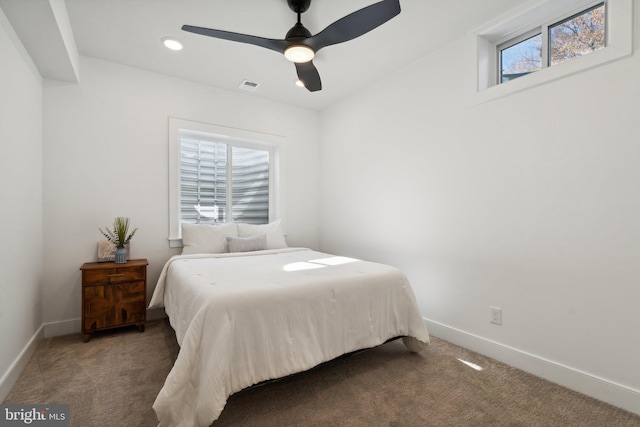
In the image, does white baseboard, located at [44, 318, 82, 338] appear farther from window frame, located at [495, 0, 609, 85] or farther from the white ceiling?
window frame, located at [495, 0, 609, 85]

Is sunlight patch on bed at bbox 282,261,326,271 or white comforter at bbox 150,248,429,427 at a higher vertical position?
sunlight patch on bed at bbox 282,261,326,271

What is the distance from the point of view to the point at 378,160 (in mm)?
3445

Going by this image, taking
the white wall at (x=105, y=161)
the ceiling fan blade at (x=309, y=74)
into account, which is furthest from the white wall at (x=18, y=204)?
the ceiling fan blade at (x=309, y=74)

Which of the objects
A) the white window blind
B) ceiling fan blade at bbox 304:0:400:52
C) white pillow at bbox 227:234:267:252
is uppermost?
ceiling fan blade at bbox 304:0:400:52

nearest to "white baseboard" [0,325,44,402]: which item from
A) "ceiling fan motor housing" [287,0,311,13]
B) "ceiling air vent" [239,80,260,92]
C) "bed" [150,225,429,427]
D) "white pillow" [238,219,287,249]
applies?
"bed" [150,225,429,427]

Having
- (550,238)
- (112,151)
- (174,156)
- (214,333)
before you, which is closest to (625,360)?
(550,238)

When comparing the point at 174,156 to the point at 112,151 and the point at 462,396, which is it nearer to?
the point at 112,151

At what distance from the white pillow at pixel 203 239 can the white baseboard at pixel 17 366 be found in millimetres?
1304

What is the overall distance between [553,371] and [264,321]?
6.44 ft

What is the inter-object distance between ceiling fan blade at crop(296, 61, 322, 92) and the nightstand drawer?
227 cm

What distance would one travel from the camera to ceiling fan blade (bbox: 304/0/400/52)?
1.68m

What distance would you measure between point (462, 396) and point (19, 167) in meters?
3.35

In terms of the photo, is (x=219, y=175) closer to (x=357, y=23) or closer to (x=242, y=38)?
(x=242, y=38)

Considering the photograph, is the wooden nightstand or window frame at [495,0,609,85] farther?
the wooden nightstand
